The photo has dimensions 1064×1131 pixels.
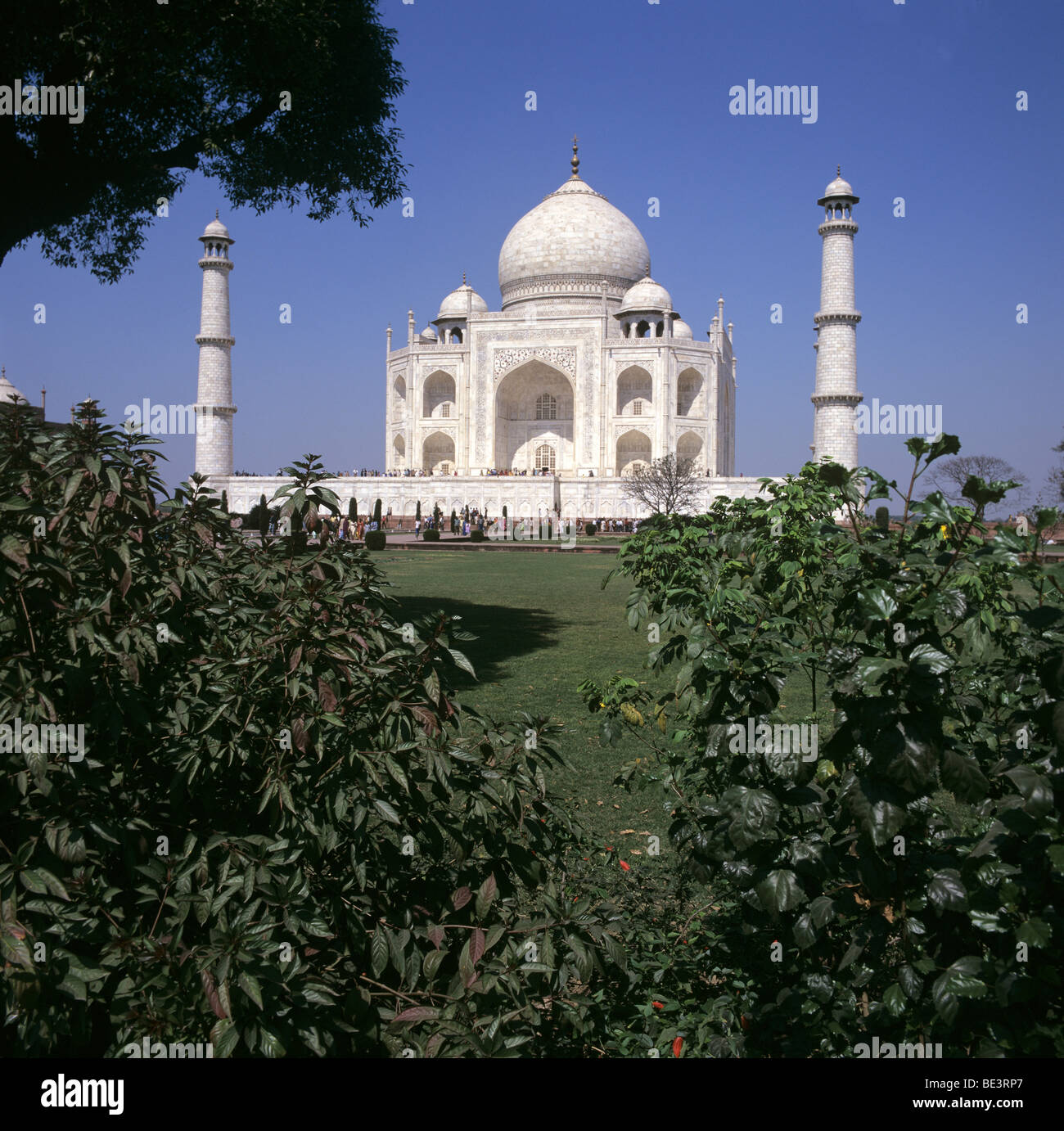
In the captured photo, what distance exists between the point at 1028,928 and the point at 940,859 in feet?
0.88

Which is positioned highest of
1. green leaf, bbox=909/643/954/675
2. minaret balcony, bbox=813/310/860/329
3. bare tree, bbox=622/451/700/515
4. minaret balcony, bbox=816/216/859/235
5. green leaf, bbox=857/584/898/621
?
minaret balcony, bbox=816/216/859/235

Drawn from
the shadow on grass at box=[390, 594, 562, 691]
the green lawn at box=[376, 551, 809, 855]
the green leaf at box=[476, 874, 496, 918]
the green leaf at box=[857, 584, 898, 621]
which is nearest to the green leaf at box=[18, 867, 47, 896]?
the green leaf at box=[476, 874, 496, 918]

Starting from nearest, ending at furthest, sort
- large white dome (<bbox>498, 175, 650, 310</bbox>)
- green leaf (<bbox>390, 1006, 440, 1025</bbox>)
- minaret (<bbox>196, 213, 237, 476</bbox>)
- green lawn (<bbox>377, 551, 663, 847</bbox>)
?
1. green leaf (<bbox>390, 1006, 440, 1025</bbox>)
2. green lawn (<bbox>377, 551, 663, 847</bbox>)
3. minaret (<bbox>196, 213, 237, 476</bbox>)
4. large white dome (<bbox>498, 175, 650, 310</bbox>)

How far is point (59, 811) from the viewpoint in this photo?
1.46 m

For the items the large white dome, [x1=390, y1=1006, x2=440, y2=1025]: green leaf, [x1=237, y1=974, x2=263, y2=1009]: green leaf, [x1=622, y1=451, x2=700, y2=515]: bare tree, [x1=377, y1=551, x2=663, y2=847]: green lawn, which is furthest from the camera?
the large white dome

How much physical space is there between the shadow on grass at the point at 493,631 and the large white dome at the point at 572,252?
32396mm

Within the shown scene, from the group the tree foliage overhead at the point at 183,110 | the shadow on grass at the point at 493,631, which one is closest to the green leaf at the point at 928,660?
the shadow on grass at the point at 493,631

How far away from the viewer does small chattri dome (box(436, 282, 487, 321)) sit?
136 feet

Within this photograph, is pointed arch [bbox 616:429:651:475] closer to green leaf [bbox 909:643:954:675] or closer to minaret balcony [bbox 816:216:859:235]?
minaret balcony [bbox 816:216:859:235]

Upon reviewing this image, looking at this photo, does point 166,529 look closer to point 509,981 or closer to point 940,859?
point 509,981

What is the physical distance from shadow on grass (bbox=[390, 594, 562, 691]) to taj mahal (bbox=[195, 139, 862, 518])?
878 inches

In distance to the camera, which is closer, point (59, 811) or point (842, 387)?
point (59, 811)
